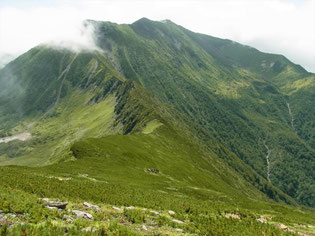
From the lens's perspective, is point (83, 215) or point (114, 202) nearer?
point (83, 215)

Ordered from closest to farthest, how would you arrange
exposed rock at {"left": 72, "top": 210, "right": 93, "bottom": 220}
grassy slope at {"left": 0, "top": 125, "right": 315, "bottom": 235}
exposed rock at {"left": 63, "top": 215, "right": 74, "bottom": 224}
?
1. exposed rock at {"left": 63, "top": 215, "right": 74, "bottom": 224}
2. grassy slope at {"left": 0, "top": 125, "right": 315, "bottom": 235}
3. exposed rock at {"left": 72, "top": 210, "right": 93, "bottom": 220}

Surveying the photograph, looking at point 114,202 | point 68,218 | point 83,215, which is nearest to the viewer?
point 68,218

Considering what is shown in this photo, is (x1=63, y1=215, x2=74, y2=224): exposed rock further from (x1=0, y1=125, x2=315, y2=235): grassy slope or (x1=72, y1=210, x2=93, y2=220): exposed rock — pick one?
(x1=72, y1=210, x2=93, y2=220): exposed rock

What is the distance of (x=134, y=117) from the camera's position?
7869 inches

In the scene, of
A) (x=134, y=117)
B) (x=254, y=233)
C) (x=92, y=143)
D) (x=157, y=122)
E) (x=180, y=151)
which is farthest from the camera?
(x=134, y=117)

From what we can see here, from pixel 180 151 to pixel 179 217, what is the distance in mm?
126263

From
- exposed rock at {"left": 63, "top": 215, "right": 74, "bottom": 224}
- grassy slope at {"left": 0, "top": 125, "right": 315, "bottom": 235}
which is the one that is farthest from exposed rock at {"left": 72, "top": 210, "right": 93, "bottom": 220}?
exposed rock at {"left": 63, "top": 215, "right": 74, "bottom": 224}

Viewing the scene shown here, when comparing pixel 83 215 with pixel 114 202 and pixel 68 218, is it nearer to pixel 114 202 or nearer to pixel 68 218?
pixel 68 218

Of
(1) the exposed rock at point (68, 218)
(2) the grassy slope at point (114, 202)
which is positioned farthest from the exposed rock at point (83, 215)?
(1) the exposed rock at point (68, 218)

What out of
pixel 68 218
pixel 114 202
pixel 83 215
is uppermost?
pixel 68 218

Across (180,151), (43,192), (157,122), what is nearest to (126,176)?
(43,192)

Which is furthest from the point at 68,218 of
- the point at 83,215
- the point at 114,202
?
the point at 114,202

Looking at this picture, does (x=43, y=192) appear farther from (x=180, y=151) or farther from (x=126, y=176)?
(x=180, y=151)

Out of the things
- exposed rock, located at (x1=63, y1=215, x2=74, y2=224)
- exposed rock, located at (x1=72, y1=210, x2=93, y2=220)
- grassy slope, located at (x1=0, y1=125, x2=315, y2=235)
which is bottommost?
grassy slope, located at (x1=0, y1=125, x2=315, y2=235)
